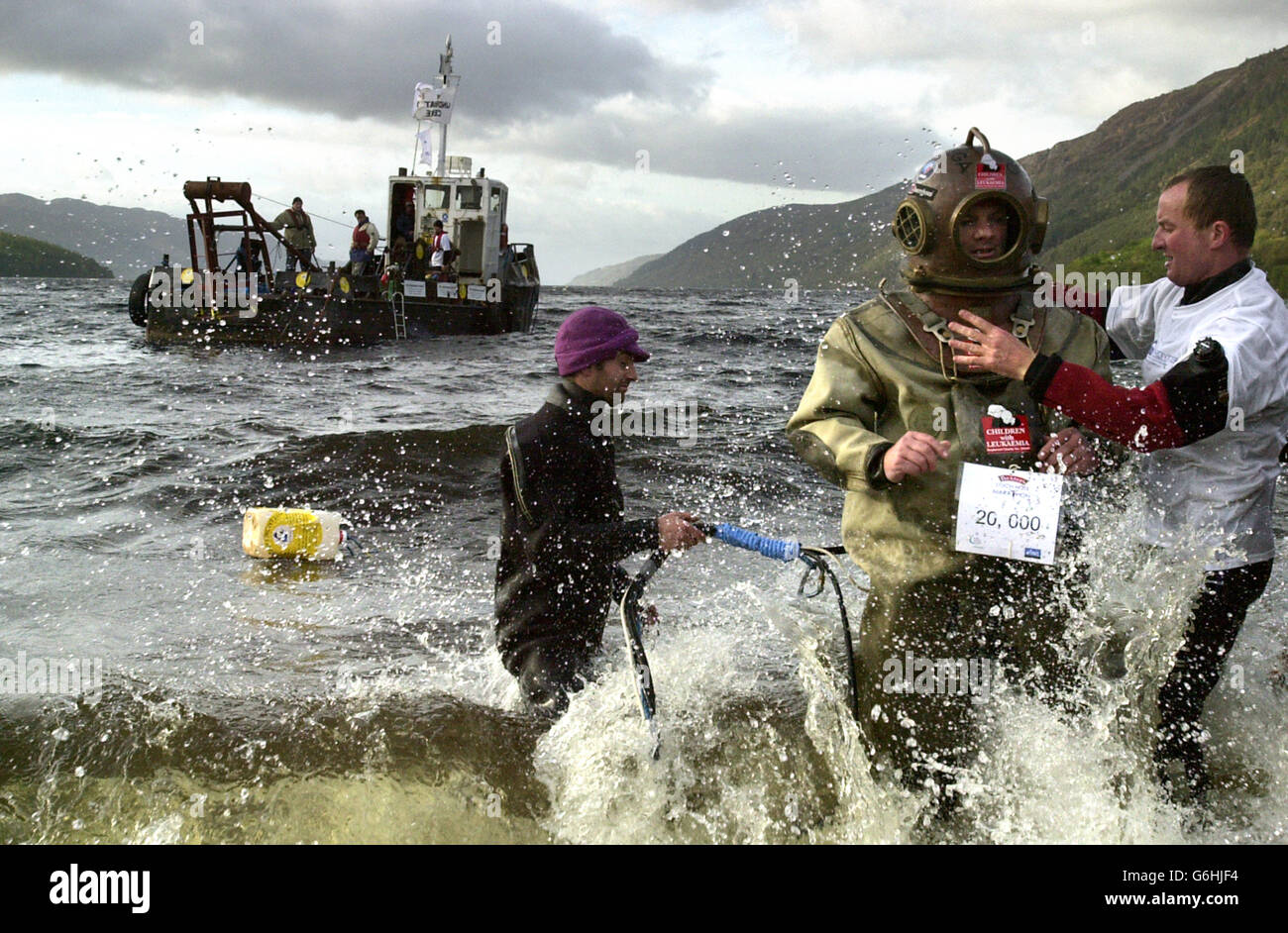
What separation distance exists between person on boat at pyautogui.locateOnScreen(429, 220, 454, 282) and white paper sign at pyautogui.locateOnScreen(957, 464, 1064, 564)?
27.0m

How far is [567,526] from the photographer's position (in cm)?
375

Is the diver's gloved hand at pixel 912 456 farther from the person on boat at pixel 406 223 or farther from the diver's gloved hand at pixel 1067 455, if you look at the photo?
the person on boat at pixel 406 223

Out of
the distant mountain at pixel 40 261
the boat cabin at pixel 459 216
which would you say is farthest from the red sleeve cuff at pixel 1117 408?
the distant mountain at pixel 40 261

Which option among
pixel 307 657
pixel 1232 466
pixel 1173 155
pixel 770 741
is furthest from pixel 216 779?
pixel 1173 155

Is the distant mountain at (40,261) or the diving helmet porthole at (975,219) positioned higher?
the distant mountain at (40,261)

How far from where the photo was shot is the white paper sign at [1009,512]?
2.91m

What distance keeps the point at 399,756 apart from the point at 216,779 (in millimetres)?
731

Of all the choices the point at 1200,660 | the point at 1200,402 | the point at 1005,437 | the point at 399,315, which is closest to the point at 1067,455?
→ the point at 1005,437

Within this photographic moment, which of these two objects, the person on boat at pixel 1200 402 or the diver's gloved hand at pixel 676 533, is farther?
the diver's gloved hand at pixel 676 533

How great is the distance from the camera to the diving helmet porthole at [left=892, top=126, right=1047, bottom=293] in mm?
3064

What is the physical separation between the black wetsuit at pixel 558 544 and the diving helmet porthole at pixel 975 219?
4.62ft

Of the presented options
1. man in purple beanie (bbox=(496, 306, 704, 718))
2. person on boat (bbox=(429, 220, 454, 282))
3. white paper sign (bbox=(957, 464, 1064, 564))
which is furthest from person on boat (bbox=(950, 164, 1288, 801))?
person on boat (bbox=(429, 220, 454, 282))

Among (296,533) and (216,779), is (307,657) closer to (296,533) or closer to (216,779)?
(216,779)

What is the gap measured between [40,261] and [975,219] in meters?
177
